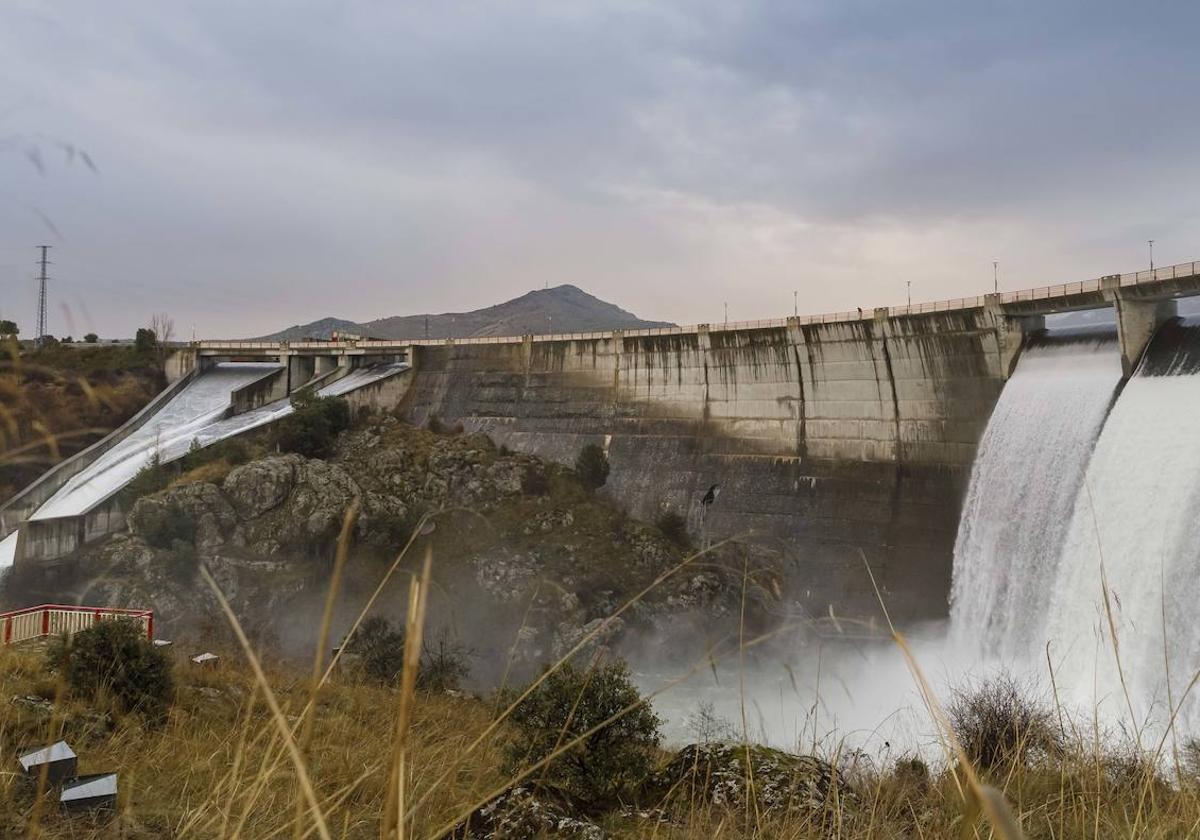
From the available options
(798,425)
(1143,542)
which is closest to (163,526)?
(798,425)

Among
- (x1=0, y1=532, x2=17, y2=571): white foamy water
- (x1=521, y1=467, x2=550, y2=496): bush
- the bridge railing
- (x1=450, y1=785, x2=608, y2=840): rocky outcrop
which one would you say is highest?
the bridge railing

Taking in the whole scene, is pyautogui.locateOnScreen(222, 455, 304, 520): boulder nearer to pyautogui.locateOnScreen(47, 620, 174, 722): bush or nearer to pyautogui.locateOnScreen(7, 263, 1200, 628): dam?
pyautogui.locateOnScreen(7, 263, 1200, 628): dam

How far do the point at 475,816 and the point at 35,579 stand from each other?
2563 centimetres

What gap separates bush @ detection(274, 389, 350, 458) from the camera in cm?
3059

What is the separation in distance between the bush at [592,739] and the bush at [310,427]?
25.9 meters

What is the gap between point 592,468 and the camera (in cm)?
2958

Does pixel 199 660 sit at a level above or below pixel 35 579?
above

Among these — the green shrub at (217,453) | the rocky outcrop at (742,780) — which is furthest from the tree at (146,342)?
the rocky outcrop at (742,780)

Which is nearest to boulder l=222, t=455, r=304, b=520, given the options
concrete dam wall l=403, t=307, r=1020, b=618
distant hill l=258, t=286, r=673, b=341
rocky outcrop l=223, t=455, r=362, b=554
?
rocky outcrop l=223, t=455, r=362, b=554

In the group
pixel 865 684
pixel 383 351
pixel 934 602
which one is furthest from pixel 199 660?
pixel 383 351

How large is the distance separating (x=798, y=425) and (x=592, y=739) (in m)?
21.6

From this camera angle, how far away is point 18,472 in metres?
29.7

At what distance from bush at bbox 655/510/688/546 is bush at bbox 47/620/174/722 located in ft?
69.3

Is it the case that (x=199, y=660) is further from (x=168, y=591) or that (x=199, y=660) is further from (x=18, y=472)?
(x=18, y=472)
